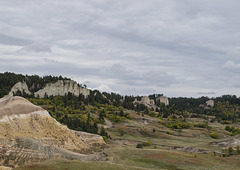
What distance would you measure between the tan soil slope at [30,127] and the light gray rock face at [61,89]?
137158 millimetres

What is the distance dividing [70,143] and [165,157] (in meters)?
21.3

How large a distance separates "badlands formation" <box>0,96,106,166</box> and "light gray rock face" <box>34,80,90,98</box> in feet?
451

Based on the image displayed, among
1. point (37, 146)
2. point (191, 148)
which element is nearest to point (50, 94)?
point (191, 148)

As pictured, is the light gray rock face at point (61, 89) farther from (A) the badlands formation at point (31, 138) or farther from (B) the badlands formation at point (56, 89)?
(A) the badlands formation at point (31, 138)

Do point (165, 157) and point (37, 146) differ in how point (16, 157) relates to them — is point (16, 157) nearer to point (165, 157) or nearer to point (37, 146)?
point (37, 146)

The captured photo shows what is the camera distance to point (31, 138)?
146 feet

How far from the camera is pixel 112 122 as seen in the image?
129125 millimetres

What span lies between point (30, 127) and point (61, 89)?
5757 inches

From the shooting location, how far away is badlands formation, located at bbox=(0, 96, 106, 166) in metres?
38.9

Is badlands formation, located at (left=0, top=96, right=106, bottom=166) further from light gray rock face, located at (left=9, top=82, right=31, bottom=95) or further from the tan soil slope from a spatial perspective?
light gray rock face, located at (left=9, top=82, right=31, bottom=95)

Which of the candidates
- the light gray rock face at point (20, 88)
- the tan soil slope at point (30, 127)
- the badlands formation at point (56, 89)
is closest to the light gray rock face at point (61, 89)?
the badlands formation at point (56, 89)

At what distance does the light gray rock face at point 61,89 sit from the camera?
184875 mm

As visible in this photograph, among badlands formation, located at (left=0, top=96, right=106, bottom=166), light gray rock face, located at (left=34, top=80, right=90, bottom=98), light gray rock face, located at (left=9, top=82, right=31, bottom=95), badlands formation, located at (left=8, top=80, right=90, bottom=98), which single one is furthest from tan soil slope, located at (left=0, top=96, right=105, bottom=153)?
light gray rock face, located at (left=34, top=80, right=90, bottom=98)

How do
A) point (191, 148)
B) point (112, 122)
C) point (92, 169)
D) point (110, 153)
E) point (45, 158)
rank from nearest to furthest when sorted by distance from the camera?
point (92, 169), point (45, 158), point (110, 153), point (191, 148), point (112, 122)
